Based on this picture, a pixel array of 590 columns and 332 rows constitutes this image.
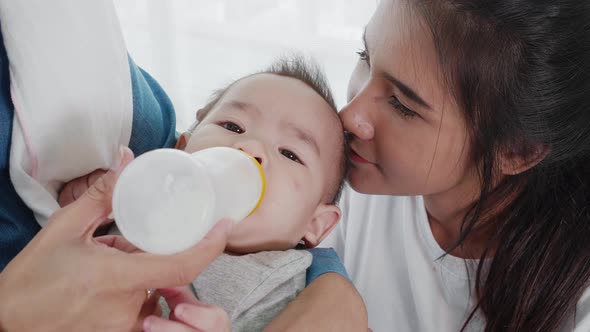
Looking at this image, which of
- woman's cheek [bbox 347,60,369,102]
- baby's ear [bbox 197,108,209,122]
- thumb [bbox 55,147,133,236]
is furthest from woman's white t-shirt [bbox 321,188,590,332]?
thumb [bbox 55,147,133,236]

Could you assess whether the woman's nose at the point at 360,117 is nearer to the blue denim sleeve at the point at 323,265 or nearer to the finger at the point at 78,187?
the blue denim sleeve at the point at 323,265

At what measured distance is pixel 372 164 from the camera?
1104mm

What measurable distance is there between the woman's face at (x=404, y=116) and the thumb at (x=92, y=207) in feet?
1.75

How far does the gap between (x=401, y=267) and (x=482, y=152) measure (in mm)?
446

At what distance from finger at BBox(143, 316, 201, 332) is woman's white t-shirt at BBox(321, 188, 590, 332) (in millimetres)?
755

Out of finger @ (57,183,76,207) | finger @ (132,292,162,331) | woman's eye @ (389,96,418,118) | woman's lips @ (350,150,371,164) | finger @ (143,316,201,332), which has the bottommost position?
finger @ (57,183,76,207)

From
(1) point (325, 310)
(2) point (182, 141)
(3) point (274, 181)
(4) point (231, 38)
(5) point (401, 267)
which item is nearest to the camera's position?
(1) point (325, 310)

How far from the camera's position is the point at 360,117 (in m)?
1.03

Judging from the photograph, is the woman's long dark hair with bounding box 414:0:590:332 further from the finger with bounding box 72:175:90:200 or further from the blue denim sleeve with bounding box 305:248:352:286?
the finger with bounding box 72:175:90:200

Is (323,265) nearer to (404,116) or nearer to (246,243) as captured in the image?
(246,243)

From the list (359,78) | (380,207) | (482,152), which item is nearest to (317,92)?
(359,78)

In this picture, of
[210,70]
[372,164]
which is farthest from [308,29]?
[372,164]

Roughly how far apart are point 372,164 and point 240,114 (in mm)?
280

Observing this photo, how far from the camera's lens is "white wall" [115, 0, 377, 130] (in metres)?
2.36
